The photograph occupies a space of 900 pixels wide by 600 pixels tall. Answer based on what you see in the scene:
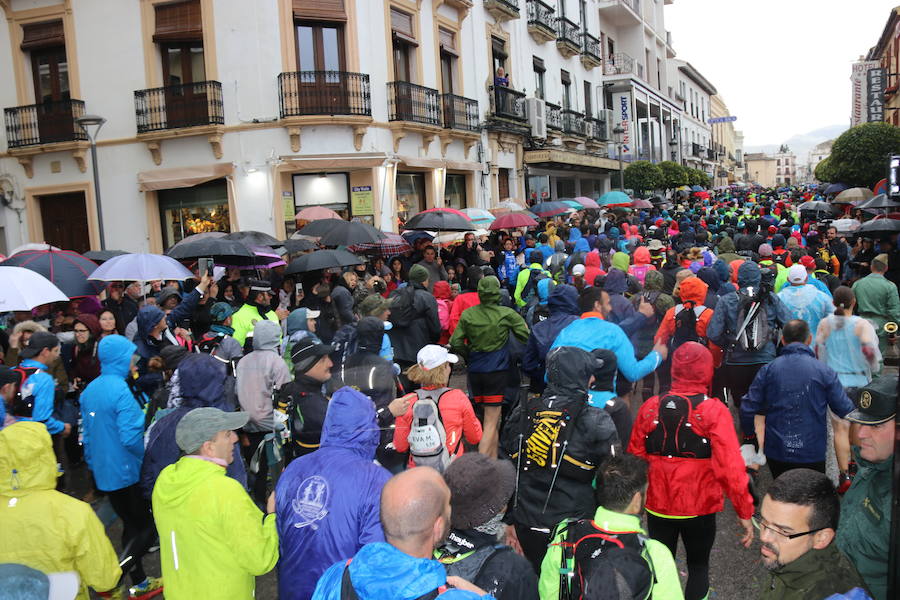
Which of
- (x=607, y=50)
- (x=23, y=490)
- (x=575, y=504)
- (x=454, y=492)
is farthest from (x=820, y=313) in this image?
(x=607, y=50)

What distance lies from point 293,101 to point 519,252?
19.6 feet

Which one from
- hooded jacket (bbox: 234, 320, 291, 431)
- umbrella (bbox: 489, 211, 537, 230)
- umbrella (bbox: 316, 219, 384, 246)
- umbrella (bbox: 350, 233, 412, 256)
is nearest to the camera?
hooded jacket (bbox: 234, 320, 291, 431)

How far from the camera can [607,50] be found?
1367 inches

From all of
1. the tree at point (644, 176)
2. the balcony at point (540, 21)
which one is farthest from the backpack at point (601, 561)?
the tree at point (644, 176)

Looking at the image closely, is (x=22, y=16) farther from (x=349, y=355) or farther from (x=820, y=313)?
(x=820, y=313)

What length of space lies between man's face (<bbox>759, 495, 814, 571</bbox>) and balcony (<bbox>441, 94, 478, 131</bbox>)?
16.7 metres

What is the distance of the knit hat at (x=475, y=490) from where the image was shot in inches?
108

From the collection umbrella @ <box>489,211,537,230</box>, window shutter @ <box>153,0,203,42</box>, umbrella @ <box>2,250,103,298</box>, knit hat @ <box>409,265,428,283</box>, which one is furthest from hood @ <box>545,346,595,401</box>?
window shutter @ <box>153,0,203,42</box>

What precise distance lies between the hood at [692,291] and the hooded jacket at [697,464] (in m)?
2.81

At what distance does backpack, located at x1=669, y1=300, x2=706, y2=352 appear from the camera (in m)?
6.65

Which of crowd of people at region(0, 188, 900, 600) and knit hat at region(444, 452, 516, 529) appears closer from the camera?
crowd of people at region(0, 188, 900, 600)

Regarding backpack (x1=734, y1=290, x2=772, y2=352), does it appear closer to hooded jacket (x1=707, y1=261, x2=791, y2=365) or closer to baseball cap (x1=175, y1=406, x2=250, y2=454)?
hooded jacket (x1=707, y1=261, x2=791, y2=365)

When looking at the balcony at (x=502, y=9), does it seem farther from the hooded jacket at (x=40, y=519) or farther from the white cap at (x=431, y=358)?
the hooded jacket at (x=40, y=519)

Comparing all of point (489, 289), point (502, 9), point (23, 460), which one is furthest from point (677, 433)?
point (502, 9)
